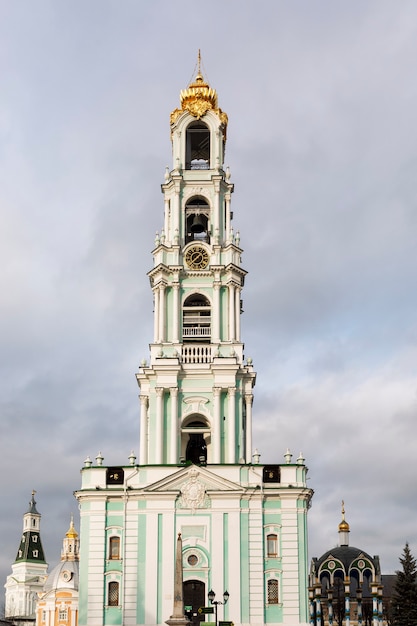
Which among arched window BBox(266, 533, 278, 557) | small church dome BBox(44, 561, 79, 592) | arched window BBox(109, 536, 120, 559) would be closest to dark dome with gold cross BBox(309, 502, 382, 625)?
arched window BBox(266, 533, 278, 557)

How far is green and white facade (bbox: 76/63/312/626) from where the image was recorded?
53.2 metres

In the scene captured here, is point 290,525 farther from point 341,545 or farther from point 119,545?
point 341,545

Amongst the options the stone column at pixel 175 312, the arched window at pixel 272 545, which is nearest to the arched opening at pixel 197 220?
the stone column at pixel 175 312

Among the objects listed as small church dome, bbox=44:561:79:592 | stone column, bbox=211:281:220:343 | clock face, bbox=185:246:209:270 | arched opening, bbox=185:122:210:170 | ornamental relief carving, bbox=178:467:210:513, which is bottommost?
small church dome, bbox=44:561:79:592

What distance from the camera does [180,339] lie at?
60.7 metres

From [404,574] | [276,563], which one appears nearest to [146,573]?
[276,563]

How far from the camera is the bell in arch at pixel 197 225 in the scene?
213 ft

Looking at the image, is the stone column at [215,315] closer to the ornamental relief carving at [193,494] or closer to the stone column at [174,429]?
the stone column at [174,429]

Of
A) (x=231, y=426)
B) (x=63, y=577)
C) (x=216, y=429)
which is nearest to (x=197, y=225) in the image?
(x=231, y=426)

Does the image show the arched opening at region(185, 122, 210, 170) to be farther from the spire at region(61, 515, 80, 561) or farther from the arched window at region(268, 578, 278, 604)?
the spire at region(61, 515, 80, 561)

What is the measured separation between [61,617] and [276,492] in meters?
71.0

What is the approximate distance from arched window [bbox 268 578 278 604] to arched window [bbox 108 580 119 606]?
27.0ft

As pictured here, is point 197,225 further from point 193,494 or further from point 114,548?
point 114,548

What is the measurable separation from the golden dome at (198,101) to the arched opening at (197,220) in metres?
5.92
